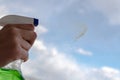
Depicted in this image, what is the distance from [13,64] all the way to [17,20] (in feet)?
0.75

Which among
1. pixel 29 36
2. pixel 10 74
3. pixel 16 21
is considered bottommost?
pixel 10 74

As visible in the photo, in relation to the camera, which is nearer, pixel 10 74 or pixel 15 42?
pixel 15 42

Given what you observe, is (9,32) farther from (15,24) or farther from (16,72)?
(16,72)

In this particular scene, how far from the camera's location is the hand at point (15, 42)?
169cm

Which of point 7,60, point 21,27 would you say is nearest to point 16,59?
point 7,60

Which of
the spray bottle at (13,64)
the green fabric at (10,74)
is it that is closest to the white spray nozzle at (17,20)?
the spray bottle at (13,64)

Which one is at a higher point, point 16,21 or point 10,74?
point 16,21

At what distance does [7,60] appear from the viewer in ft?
5.64

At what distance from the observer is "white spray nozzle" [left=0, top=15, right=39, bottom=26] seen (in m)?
1.78

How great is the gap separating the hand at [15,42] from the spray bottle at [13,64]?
0.12 feet

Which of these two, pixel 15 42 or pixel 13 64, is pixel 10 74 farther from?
pixel 15 42

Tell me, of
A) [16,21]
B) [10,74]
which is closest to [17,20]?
[16,21]

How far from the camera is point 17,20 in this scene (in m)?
1.80

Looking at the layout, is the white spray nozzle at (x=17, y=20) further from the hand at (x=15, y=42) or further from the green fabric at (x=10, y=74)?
the green fabric at (x=10, y=74)
